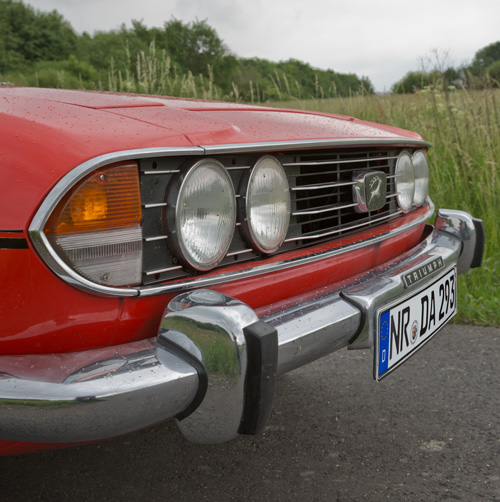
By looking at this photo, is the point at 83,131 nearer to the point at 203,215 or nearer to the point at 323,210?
the point at 203,215

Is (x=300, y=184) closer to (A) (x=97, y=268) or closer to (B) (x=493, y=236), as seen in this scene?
(A) (x=97, y=268)

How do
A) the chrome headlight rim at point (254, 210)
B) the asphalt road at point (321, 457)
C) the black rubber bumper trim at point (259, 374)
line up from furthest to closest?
the asphalt road at point (321, 457) → the chrome headlight rim at point (254, 210) → the black rubber bumper trim at point (259, 374)

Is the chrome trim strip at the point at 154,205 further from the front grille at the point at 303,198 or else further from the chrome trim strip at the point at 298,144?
the chrome trim strip at the point at 298,144

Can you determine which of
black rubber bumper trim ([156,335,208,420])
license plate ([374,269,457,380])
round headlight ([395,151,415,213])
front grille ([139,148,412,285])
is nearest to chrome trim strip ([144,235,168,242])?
front grille ([139,148,412,285])

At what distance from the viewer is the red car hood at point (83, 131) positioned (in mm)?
1122

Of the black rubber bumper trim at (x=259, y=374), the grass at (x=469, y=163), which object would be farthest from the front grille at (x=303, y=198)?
the grass at (x=469, y=163)

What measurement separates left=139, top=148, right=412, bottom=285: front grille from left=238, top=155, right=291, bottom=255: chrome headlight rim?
2cm

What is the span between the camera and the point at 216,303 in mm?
1214

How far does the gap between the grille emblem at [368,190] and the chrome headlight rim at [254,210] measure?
33 centimetres

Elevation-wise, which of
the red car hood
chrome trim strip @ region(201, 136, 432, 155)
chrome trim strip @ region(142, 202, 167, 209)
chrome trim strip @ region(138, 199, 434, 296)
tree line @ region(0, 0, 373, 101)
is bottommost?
chrome trim strip @ region(138, 199, 434, 296)

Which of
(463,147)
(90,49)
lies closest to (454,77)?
(463,147)

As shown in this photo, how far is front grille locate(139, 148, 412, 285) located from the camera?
4.13 feet

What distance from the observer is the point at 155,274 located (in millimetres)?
1273

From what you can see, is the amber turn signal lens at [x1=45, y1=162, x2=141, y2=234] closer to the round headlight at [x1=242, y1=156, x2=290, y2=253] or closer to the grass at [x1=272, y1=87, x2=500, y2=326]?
the round headlight at [x1=242, y1=156, x2=290, y2=253]
